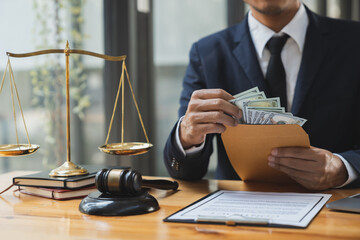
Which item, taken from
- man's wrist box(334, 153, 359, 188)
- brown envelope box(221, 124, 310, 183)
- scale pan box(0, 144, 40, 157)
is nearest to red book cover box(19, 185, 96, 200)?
scale pan box(0, 144, 40, 157)

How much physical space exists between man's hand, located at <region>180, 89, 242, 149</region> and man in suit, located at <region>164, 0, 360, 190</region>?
0.50 ft

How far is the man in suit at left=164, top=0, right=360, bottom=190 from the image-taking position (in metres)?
1.70

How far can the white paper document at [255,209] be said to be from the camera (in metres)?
0.98

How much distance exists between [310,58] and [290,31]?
151mm

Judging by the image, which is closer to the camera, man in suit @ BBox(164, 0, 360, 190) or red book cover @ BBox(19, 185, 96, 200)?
red book cover @ BBox(19, 185, 96, 200)

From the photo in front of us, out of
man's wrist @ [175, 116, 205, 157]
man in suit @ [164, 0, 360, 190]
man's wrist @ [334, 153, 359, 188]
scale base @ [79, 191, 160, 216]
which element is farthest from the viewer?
man in suit @ [164, 0, 360, 190]

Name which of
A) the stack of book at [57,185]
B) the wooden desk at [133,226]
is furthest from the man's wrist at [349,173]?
the stack of book at [57,185]

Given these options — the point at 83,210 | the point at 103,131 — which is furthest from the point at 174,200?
the point at 103,131

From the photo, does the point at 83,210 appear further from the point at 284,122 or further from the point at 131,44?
the point at 131,44

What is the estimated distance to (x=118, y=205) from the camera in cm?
110

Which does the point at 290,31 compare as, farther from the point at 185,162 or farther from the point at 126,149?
the point at 126,149

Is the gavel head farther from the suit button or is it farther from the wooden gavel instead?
the suit button

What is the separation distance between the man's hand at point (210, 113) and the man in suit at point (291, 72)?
153 mm

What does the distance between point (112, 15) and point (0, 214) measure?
203 cm
